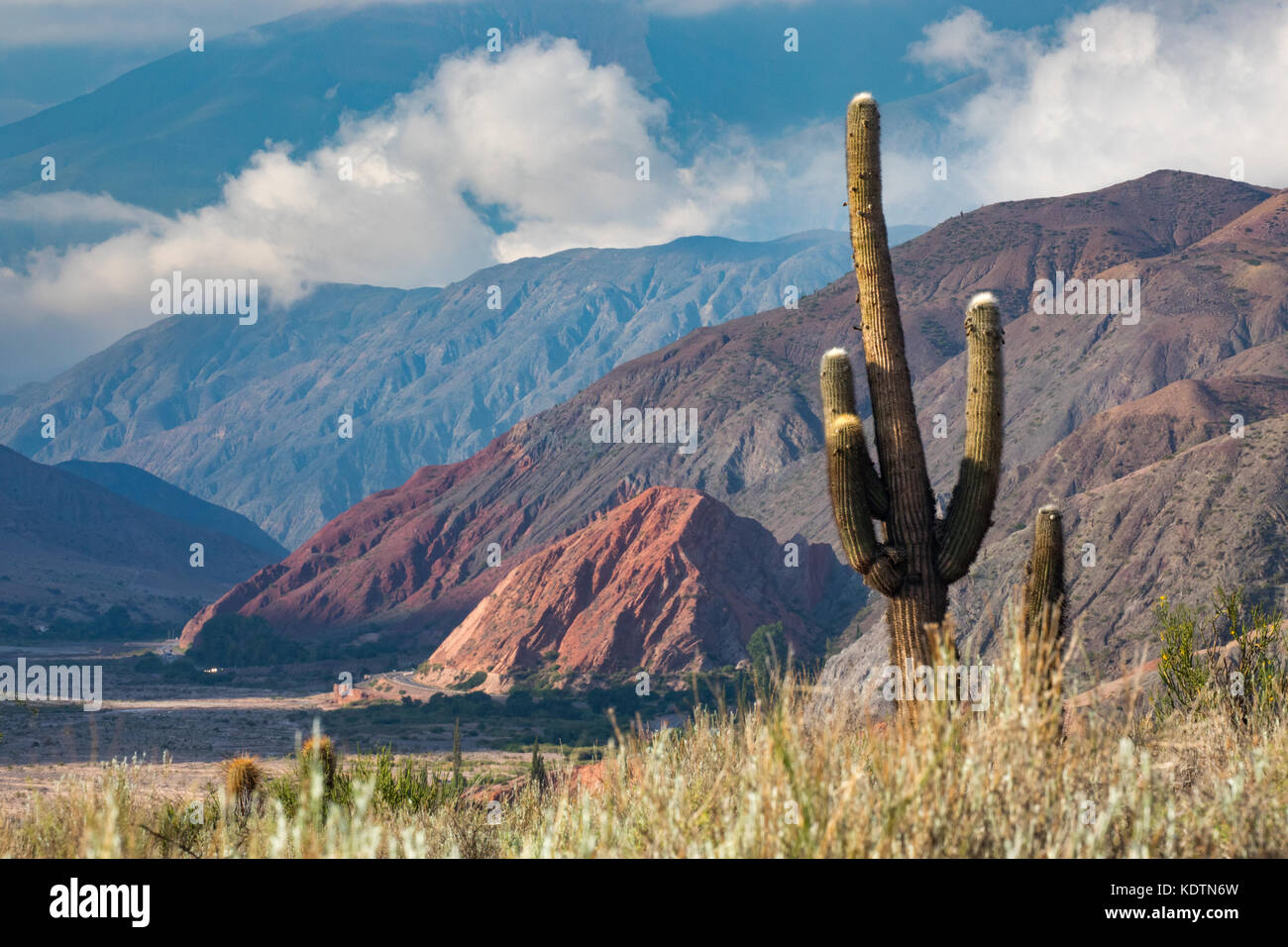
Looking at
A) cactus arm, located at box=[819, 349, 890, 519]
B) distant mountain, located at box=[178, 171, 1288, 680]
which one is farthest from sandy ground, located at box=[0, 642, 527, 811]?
cactus arm, located at box=[819, 349, 890, 519]

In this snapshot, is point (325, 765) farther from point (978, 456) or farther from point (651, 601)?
point (651, 601)

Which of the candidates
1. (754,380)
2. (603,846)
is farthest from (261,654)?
(603,846)

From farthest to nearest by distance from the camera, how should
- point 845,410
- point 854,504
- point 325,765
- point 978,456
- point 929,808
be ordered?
point 325,765 < point 845,410 < point 978,456 < point 854,504 < point 929,808

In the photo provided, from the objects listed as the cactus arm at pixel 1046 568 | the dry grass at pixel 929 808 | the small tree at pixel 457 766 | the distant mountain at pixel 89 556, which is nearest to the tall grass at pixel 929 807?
the dry grass at pixel 929 808

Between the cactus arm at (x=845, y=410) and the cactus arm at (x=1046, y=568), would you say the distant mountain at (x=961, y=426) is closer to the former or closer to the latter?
the cactus arm at (x=1046, y=568)

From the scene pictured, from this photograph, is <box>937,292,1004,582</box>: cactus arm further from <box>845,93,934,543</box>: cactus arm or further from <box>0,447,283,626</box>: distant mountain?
<box>0,447,283,626</box>: distant mountain

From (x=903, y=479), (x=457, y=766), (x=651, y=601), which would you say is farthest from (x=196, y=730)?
(x=903, y=479)
